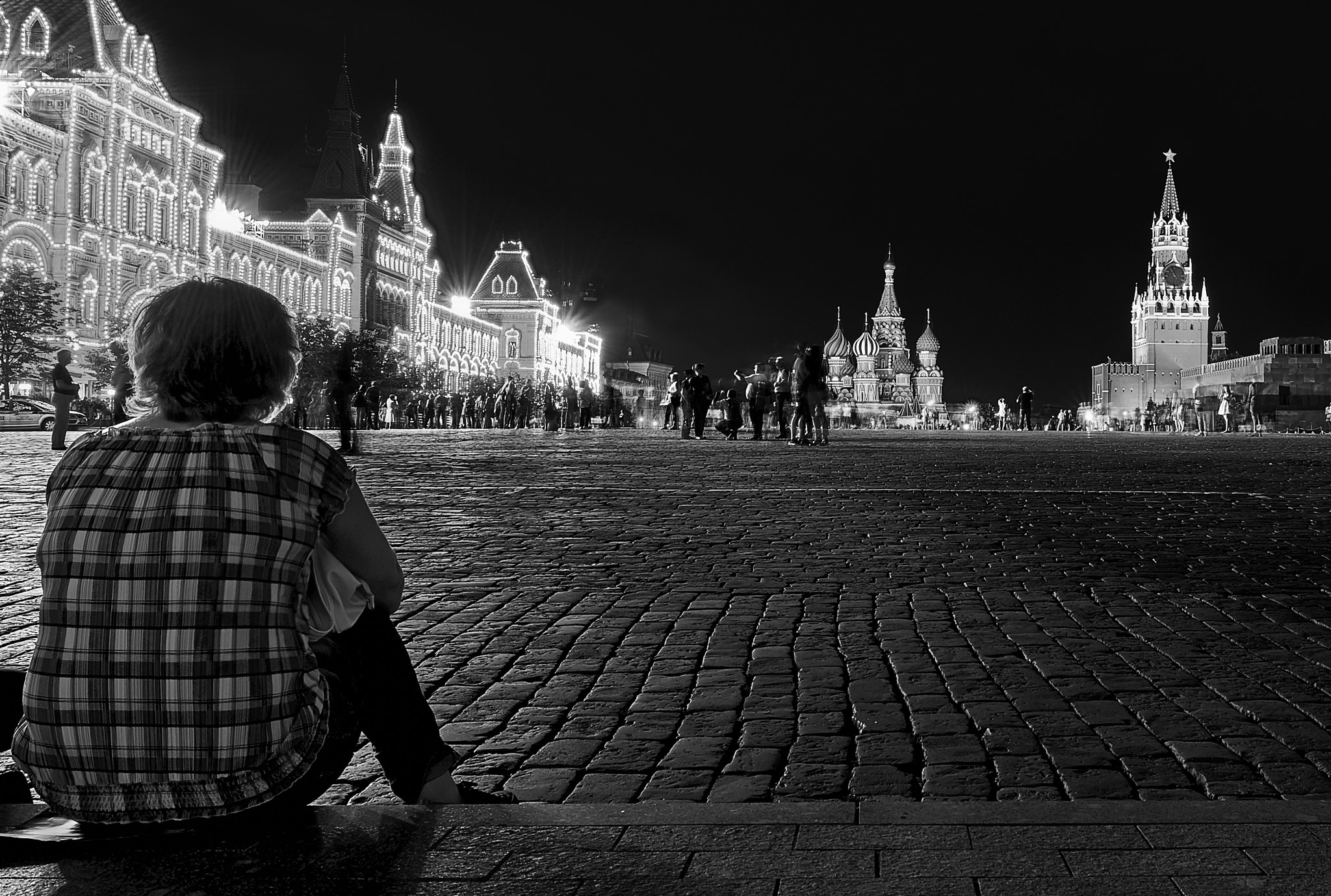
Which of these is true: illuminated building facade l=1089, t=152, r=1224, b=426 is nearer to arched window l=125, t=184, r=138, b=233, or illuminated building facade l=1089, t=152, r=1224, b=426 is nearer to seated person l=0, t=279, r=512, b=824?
arched window l=125, t=184, r=138, b=233

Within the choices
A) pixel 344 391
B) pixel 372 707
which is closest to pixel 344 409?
pixel 344 391

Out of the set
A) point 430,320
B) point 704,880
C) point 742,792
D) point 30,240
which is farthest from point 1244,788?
point 430,320

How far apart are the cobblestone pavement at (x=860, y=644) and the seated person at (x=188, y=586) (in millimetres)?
852

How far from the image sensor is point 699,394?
112ft

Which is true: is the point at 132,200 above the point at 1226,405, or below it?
above

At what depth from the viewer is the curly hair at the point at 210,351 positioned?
2807 mm

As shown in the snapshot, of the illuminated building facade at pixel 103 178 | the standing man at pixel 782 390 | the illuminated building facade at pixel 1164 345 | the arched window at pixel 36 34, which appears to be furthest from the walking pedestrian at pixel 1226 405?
the illuminated building facade at pixel 1164 345

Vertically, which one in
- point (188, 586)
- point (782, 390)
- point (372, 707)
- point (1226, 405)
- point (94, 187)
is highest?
point (94, 187)

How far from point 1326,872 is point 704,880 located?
113 centimetres

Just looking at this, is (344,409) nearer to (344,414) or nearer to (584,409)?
(344,414)

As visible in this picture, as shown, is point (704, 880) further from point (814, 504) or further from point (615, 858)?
point (814, 504)

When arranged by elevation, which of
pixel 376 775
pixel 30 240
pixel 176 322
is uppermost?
pixel 30 240

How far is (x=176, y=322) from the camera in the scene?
9.20ft

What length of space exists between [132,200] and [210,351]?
6361 cm
